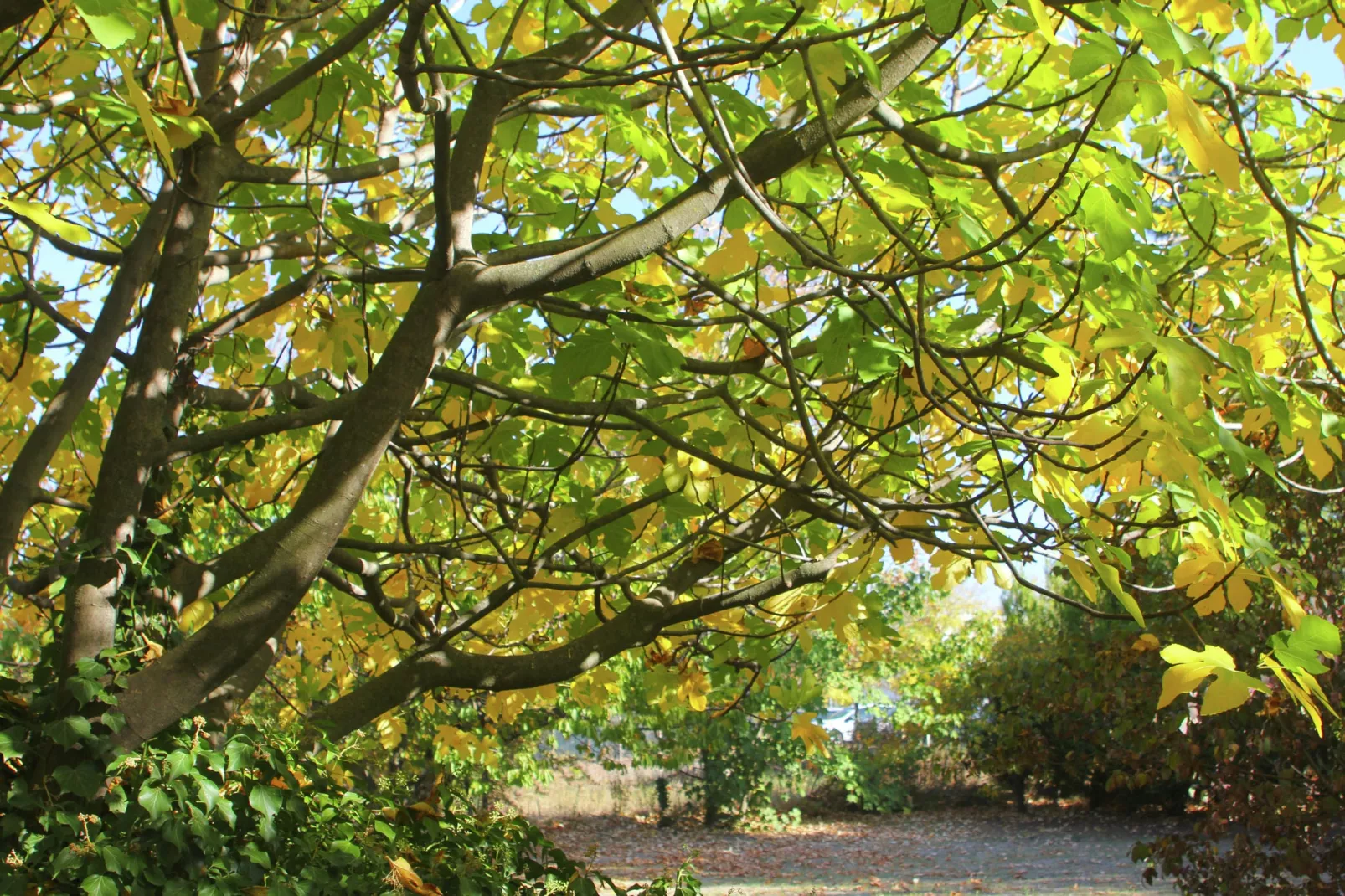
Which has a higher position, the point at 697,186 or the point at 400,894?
the point at 697,186

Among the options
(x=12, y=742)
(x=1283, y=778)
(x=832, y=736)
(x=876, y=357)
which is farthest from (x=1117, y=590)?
(x=832, y=736)

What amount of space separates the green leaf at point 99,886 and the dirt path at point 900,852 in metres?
7.38

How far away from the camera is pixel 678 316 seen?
302 centimetres

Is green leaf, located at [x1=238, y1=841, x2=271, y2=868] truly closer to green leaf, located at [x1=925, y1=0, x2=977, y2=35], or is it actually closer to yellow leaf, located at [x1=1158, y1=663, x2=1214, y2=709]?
A: yellow leaf, located at [x1=1158, y1=663, x2=1214, y2=709]

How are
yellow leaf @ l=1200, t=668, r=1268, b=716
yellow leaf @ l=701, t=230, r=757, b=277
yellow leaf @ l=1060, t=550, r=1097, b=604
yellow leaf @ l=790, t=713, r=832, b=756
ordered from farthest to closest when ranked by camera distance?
yellow leaf @ l=790, t=713, r=832, b=756 < yellow leaf @ l=701, t=230, r=757, b=277 < yellow leaf @ l=1060, t=550, r=1097, b=604 < yellow leaf @ l=1200, t=668, r=1268, b=716

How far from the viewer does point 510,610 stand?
4078 mm

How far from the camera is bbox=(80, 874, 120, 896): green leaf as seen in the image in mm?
1993

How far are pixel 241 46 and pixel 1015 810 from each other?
14.7 metres

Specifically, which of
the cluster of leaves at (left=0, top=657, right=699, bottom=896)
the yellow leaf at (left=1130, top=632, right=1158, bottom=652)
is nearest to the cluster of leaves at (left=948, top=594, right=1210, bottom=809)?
the yellow leaf at (left=1130, top=632, right=1158, bottom=652)

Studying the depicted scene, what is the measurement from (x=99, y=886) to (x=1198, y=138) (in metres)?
2.26

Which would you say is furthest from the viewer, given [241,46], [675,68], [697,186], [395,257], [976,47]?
[976,47]

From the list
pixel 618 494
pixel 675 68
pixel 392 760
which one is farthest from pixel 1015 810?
pixel 675 68

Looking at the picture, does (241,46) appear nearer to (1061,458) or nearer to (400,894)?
(400,894)

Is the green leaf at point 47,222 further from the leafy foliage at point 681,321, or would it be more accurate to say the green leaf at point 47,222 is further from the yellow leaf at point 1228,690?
the yellow leaf at point 1228,690
